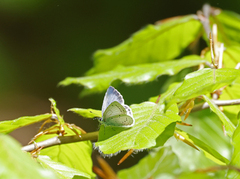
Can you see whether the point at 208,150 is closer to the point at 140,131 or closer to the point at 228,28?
the point at 140,131

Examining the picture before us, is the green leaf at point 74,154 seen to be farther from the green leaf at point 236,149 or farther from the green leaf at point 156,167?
the green leaf at point 236,149

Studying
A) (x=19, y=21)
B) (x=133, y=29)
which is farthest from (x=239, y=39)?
(x=19, y=21)

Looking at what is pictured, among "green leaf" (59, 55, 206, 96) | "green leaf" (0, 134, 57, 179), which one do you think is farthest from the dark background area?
"green leaf" (0, 134, 57, 179)

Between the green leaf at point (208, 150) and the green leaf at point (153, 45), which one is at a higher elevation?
the green leaf at point (153, 45)

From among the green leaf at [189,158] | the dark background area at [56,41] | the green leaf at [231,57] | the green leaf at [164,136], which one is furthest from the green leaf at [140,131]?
the dark background area at [56,41]

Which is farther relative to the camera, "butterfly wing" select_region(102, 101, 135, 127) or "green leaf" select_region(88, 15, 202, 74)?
"green leaf" select_region(88, 15, 202, 74)

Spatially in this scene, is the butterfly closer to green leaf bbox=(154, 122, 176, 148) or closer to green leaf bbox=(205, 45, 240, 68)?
green leaf bbox=(154, 122, 176, 148)
